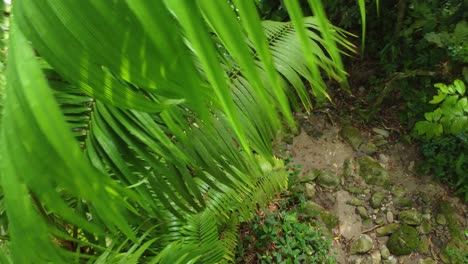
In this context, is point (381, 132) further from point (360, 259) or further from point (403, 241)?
point (360, 259)

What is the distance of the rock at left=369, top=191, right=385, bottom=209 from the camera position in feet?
7.58

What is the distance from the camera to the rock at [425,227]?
221 centimetres

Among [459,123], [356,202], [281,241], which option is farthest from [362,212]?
[459,123]

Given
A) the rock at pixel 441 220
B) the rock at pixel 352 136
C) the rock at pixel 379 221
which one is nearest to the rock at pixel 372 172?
the rock at pixel 352 136

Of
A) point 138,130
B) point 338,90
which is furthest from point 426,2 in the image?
point 138,130

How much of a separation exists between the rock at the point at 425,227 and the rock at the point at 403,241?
4cm

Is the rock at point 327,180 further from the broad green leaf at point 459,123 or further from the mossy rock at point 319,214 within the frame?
the broad green leaf at point 459,123

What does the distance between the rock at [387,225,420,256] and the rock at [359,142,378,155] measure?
53 cm

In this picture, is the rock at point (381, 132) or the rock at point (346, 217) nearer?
the rock at point (346, 217)

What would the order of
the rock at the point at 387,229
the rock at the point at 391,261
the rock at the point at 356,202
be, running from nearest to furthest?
the rock at the point at 391,261 < the rock at the point at 387,229 < the rock at the point at 356,202

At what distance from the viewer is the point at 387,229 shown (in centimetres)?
222

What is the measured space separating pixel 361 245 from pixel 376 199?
0.32 metres

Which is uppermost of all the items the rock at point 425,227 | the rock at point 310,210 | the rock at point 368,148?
the rock at point 310,210

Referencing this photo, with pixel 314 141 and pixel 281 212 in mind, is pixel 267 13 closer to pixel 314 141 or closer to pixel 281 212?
pixel 314 141
